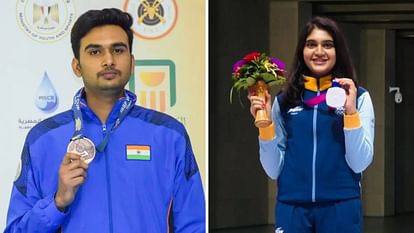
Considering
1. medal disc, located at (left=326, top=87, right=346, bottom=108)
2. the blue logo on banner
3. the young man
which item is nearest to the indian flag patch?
the young man

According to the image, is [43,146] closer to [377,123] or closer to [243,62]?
[243,62]

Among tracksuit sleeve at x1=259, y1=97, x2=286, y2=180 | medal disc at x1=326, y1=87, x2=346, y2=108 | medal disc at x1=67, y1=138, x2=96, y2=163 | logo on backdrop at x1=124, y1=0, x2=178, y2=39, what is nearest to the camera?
medal disc at x1=67, y1=138, x2=96, y2=163

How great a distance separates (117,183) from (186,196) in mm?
213

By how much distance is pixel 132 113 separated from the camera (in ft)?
7.26

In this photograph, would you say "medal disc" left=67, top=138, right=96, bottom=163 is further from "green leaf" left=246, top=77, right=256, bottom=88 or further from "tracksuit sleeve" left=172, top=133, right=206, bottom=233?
"green leaf" left=246, top=77, right=256, bottom=88

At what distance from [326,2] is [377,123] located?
9.12 ft

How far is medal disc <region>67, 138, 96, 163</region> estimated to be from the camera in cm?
204

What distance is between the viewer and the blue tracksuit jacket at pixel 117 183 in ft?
6.95

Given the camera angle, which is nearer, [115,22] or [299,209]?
[115,22]

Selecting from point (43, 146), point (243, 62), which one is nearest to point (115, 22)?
point (43, 146)

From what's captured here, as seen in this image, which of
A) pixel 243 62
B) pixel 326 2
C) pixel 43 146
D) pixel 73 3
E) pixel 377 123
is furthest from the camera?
pixel 377 123

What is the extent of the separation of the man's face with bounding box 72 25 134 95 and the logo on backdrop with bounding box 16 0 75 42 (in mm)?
1976

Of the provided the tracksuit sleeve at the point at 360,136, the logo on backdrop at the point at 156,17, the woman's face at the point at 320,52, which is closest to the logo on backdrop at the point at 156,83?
the logo on backdrop at the point at 156,17

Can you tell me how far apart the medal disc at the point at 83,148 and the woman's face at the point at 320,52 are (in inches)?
Answer: 54.8
